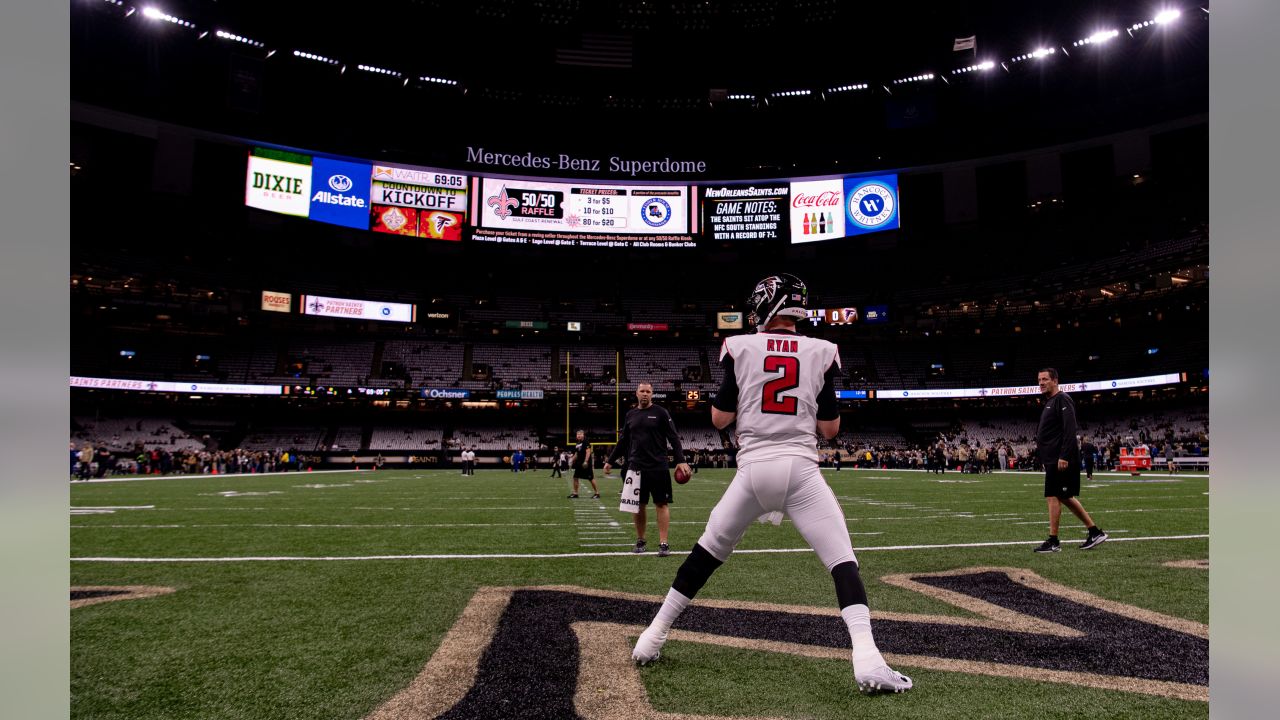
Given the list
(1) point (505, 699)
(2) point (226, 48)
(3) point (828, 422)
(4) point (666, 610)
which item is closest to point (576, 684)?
(1) point (505, 699)

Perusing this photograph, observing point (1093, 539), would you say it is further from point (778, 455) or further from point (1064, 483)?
point (778, 455)

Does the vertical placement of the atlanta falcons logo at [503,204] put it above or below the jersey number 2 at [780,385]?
above

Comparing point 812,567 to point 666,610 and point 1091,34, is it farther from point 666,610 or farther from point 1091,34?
point 1091,34

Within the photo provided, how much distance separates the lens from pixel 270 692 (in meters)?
3.04

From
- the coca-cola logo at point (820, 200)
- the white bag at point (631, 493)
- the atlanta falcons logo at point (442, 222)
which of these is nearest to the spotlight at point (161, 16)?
the atlanta falcons logo at point (442, 222)

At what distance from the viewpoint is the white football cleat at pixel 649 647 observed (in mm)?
3451

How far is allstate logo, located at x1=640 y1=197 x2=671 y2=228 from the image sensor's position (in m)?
47.0

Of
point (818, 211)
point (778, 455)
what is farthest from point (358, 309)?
point (778, 455)

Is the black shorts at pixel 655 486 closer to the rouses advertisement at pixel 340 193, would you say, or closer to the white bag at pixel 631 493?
the white bag at pixel 631 493

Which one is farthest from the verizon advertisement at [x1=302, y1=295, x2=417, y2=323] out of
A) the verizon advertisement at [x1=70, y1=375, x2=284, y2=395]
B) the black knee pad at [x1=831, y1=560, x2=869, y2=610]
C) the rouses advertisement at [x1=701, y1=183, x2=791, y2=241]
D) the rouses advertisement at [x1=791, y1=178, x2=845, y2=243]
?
the black knee pad at [x1=831, y1=560, x2=869, y2=610]

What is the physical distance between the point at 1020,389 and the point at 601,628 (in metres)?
47.4

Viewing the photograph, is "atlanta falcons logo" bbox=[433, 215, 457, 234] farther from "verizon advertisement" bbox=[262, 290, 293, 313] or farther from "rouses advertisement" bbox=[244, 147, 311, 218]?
"verizon advertisement" bbox=[262, 290, 293, 313]

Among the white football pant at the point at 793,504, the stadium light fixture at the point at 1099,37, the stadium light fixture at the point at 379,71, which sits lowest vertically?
the white football pant at the point at 793,504

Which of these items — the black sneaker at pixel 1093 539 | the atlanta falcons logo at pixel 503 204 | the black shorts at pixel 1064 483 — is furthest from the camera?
the atlanta falcons logo at pixel 503 204
